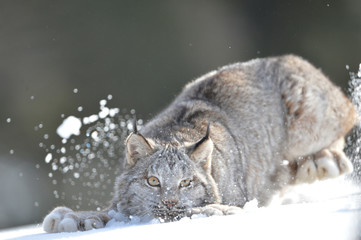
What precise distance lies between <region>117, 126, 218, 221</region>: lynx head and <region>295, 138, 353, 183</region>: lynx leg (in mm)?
1649

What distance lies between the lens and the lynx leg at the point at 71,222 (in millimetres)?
3771

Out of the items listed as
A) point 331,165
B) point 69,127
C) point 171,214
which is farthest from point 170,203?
point 69,127

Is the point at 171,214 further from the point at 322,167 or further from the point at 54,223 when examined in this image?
the point at 322,167

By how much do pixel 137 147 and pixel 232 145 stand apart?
1.03 m

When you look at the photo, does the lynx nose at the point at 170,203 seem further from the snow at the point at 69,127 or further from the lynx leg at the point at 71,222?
the snow at the point at 69,127

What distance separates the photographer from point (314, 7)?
39.2ft

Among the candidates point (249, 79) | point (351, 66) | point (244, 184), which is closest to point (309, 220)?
point (244, 184)

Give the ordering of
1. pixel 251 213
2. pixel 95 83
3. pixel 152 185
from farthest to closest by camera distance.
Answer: pixel 95 83
pixel 152 185
pixel 251 213

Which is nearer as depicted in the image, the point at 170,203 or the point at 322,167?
the point at 170,203

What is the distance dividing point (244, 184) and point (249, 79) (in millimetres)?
1171

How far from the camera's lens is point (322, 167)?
5.48m

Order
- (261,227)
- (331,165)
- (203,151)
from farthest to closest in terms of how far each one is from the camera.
Answer: (331,165) < (203,151) < (261,227)

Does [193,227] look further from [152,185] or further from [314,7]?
[314,7]

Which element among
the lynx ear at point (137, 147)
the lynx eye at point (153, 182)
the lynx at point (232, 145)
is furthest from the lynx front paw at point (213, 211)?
the lynx ear at point (137, 147)
